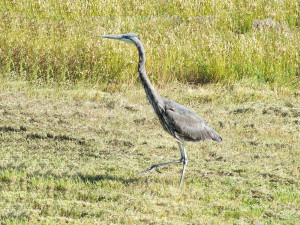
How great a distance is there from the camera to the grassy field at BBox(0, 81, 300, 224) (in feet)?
14.4

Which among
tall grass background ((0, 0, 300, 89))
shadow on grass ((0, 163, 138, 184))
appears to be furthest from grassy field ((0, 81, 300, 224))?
tall grass background ((0, 0, 300, 89))

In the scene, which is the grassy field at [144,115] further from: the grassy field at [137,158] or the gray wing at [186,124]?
the gray wing at [186,124]

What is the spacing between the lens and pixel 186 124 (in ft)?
16.5

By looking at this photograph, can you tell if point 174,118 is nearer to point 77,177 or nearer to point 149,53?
point 77,177

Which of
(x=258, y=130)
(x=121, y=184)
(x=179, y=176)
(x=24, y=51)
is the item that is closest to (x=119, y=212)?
(x=121, y=184)

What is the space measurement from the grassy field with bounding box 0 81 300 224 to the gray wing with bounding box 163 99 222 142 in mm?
515

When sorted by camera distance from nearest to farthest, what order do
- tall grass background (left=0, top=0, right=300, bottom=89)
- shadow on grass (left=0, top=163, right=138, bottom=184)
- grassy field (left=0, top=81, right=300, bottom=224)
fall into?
1. grassy field (left=0, top=81, right=300, bottom=224)
2. shadow on grass (left=0, top=163, right=138, bottom=184)
3. tall grass background (left=0, top=0, right=300, bottom=89)

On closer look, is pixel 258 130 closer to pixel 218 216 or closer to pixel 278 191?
pixel 278 191

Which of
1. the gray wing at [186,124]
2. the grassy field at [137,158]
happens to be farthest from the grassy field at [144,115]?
the gray wing at [186,124]

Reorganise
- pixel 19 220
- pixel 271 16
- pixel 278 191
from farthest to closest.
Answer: pixel 271 16, pixel 278 191, pixel 19 220

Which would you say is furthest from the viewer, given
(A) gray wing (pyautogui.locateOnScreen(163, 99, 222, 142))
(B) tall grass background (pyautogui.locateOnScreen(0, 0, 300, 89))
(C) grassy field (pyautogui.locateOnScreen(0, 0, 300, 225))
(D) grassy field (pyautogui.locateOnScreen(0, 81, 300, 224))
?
(B) tall grass background (pyautogui.locateOnScreen(0, 0, 300, 89))

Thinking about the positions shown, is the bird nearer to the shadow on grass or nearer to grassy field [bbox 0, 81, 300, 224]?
the shadow on grass

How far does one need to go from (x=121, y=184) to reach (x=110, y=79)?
182 inches

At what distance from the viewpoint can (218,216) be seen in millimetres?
4359
